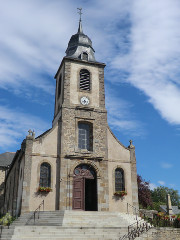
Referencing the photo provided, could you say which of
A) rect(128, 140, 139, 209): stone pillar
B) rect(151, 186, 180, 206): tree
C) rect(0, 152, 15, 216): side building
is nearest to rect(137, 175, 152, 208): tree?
rect(128, 140, 139, 209): stone pillar

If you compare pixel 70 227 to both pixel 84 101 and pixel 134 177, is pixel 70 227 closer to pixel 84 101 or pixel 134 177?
pixel 134 177

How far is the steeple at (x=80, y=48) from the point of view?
22969mm

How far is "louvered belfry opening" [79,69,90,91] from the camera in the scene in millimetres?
21734

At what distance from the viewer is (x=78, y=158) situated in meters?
19.0

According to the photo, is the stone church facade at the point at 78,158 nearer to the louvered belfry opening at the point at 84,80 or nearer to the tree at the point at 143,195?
the louvered belfry opening at the point at 84,80

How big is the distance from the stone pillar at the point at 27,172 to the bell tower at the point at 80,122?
201cm

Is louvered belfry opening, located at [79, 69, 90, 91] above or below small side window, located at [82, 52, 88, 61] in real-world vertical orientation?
below

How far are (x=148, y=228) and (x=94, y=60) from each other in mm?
14423

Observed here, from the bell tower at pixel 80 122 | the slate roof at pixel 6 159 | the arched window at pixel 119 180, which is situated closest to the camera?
the bell tower at pixel 80 122

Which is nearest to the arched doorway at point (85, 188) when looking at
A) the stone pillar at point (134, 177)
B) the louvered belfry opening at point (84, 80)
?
the stone pillar at point (134, 177)

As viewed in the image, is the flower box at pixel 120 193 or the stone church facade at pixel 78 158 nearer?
the stone church facade at pixel 78 158

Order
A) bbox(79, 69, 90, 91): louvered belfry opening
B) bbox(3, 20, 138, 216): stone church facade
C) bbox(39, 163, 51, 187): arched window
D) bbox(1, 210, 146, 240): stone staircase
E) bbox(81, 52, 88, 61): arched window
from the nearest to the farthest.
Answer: bbox(1, 210, 146, 240): stone staircase
bbox(3, 20, 138, 216): stone church facade
bbox(39, 163, 51, 187): arched window
bbox(79, 69, 90, 91): louvered belfry opening
bbox(81, 52, 88, 61): arched window

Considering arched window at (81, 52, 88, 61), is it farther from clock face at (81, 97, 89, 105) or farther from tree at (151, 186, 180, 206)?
tree at (151, 186, 180, 206)

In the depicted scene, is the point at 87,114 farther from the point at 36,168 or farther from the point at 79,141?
the point at 36,168
